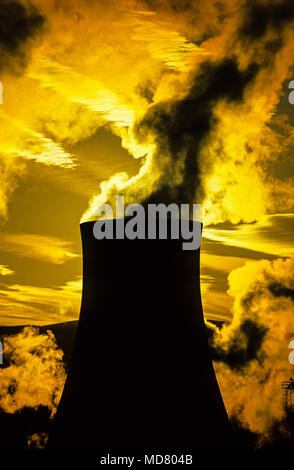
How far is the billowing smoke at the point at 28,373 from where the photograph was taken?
10906mm

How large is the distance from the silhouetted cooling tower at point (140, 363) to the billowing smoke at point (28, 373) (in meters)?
4.57

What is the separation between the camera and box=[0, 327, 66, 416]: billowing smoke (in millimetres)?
10906

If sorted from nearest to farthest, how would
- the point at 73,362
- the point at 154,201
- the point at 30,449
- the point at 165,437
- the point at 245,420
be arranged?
the point at 165,437
the point at 73,362
the point at 154,201
the point at 245,420
the point at 30,449

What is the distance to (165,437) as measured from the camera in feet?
19.7

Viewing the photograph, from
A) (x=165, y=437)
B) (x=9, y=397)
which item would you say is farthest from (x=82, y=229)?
(x=9, y=397)

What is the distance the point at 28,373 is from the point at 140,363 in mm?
5414

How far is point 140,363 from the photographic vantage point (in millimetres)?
6098

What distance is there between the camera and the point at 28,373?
1088 centimetres

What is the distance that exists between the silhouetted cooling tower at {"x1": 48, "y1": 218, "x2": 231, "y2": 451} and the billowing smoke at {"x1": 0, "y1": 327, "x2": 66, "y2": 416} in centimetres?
457

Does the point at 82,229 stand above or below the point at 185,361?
above

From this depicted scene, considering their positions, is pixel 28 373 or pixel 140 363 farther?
pixel 28 373
